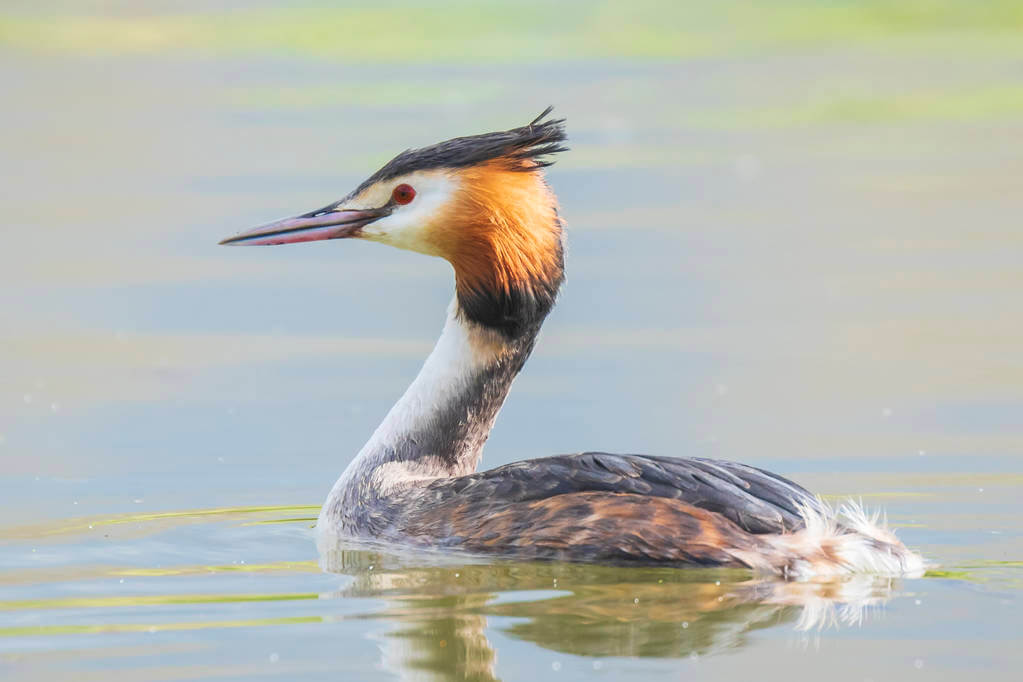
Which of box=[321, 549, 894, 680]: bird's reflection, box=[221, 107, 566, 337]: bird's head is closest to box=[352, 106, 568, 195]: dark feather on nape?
box=[221, 107, 566, 337]: bird's head

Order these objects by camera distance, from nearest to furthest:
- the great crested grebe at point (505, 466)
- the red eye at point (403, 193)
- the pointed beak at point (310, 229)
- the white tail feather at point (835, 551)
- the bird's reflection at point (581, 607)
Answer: the bird's reflection at point (581, 607), the white tail feather at point (835, 551), the great crested grebe at point (505, 466), the red eye at point (403, 193), the pointed beak at point (310, 229)

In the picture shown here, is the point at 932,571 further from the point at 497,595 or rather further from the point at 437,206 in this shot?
the point at 437,206

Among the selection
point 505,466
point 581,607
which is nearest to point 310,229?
point 505,466

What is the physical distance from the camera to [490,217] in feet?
28.9

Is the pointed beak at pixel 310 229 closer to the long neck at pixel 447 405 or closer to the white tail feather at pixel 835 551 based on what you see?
the long neck at pixel 447 405

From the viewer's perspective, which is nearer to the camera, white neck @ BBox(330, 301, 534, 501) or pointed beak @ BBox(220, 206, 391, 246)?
white neck @ BBox(330, 301, 534, 501)

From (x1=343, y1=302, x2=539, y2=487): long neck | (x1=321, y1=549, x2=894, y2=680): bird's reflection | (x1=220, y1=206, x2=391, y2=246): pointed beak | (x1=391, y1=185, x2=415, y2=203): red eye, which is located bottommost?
(x1=321, y1=549, x2=894, y2=680): bird's reflection

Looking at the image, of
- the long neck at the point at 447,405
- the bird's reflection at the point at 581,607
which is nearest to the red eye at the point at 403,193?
the long neck at the point at 447,405

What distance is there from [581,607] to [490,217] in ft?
6.80

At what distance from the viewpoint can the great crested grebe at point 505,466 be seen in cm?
788

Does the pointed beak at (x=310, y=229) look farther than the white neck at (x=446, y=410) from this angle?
Yes

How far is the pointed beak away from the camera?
9.17 metres

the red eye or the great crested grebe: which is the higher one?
the red eye

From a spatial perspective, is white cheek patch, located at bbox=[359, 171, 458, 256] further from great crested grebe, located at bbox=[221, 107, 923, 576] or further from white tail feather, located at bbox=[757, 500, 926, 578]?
white tail feather, located at bbox=[757, 500, 926, 578]
